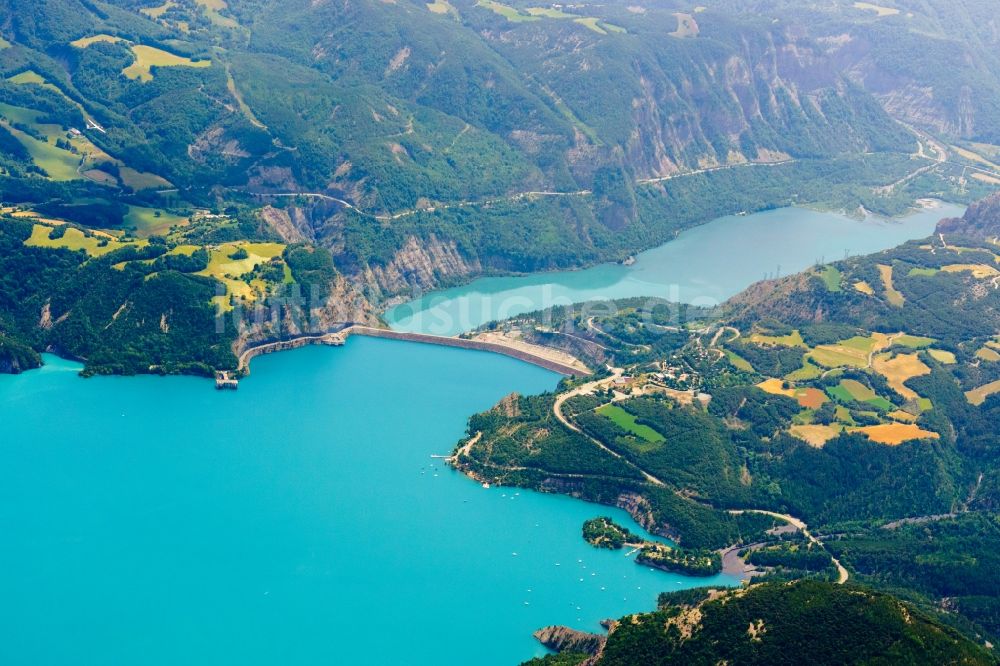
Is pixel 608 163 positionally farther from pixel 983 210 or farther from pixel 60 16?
pixel 60 16

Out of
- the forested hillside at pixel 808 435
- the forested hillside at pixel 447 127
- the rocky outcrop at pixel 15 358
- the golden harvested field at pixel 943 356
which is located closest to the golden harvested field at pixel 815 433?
the forested hillside at pixel 808 435

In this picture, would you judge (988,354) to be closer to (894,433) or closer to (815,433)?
(894,433)

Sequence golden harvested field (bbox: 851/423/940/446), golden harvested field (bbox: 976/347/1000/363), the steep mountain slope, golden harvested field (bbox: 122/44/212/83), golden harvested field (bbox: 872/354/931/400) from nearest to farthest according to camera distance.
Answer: the steep mountain slope, golden harvested field (bbox: 851/423/940/446), golden harvested field (bbox: 872/354/931/400), golden harvested field (bbox: 976/347/1000/363), golden harvested field (bbox: 122/44/212/83)

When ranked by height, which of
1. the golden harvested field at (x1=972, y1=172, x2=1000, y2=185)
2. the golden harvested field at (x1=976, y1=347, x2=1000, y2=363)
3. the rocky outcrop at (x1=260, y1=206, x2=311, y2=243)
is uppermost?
the golden harvested field at (x1=976, y1=347, x2=1000, y2=363)

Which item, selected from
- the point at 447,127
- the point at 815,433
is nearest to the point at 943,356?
the point at 815,433

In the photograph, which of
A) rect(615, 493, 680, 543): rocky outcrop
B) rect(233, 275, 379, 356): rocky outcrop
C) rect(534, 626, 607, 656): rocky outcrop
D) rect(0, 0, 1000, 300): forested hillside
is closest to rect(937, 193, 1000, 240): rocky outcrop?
rect(0, 0, 1000, 300): forested hillside

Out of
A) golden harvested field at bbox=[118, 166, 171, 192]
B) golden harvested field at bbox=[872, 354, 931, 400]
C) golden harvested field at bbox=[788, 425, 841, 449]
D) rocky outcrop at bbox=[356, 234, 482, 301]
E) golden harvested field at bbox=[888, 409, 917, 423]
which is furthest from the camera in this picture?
golden harvested field at bbox=[118, 166, 171, 192]

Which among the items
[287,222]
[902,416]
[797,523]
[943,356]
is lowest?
[287,222]

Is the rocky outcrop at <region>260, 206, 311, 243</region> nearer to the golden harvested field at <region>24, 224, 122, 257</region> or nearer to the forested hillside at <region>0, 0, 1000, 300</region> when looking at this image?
the forested hillside at <region>0, 0, 1000, 300</region>
